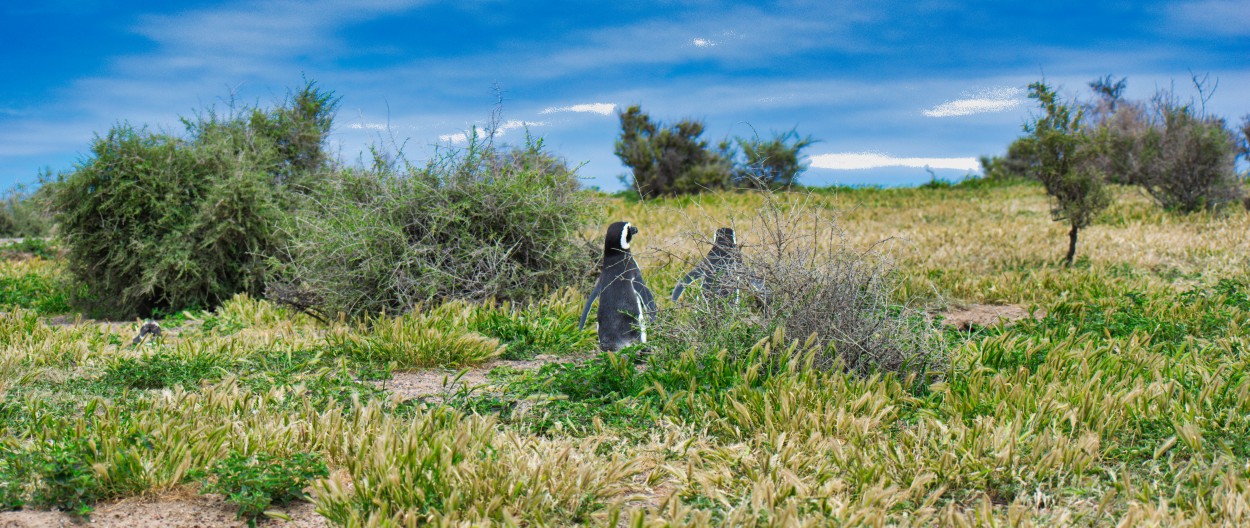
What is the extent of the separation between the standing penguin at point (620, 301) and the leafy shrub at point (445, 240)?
1736 mm

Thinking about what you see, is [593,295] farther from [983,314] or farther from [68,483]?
[983,314]

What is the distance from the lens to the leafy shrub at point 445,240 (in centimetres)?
753

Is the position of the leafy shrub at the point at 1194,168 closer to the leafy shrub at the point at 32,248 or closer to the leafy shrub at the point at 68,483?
the leafy shrub at the point at 68,483

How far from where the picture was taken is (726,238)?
6047 millimetres

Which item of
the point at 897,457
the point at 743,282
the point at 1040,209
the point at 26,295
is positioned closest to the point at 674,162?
the point at 1040,209

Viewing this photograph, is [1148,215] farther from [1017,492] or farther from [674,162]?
[1017,492]

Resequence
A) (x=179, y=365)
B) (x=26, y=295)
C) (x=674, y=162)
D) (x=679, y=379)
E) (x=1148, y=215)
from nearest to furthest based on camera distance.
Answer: (x=679, y=379) < (x=179, y=365) < (x=26, y=295) < (x=1148, y=215) < (x=674, y=162)

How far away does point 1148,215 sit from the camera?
1523 cm

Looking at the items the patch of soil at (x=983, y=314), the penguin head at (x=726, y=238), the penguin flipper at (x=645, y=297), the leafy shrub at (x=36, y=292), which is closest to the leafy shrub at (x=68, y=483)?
the penguin flipper at (x=645, y=297)

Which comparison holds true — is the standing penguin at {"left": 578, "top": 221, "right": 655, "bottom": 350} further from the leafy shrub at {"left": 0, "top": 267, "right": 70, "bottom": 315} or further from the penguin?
the leafy shrub at {"left": 0, "top": 267, "right": 70, "bottom": 315}

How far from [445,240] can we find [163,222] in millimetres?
4101

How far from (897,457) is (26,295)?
38.3 feet

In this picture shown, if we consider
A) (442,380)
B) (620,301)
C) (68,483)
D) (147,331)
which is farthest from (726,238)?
(147,331)

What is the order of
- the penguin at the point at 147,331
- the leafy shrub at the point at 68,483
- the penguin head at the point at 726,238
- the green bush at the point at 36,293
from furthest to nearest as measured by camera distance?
1. the green bush at the point at 36,293
2. the penguin at the point at 147,331
3. the penguin head at the point at 726,238
4. the leafy shrub at the point at 68,483
